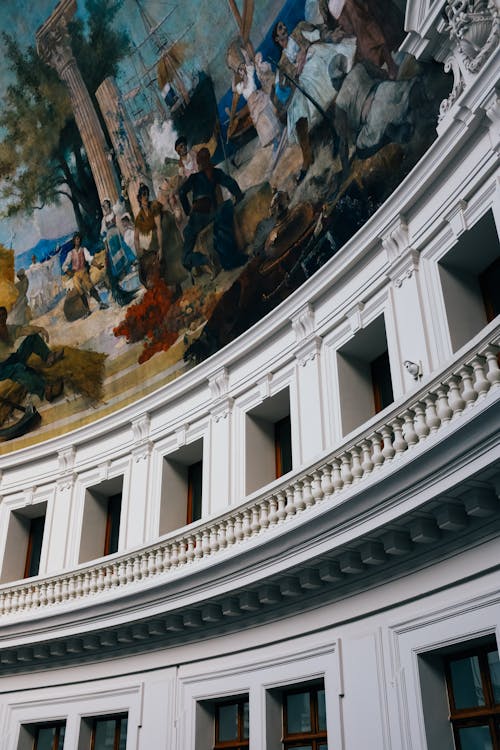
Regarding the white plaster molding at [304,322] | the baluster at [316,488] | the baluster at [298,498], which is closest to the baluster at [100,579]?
the baluster at [298,498]

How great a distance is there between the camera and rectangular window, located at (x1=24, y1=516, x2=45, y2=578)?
2042 centimetres

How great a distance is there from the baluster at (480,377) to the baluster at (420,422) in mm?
1024

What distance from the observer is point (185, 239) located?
19297mm

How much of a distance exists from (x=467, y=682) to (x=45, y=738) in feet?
34.8

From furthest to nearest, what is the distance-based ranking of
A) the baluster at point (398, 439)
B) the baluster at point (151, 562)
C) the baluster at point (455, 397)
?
the baluster at point (151, 562)
the baluster at point (398, 439)
the baluster at point (455, 397)

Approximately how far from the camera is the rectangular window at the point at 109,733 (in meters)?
15.3

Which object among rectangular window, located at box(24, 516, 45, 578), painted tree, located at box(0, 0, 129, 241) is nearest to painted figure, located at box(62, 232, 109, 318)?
painted tree, located at box(0, 0, 129, 241)

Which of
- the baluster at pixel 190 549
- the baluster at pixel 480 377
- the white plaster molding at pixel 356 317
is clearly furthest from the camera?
the baluster at pixel 190 549

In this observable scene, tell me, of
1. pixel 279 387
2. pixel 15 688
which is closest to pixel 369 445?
pixel 279 387

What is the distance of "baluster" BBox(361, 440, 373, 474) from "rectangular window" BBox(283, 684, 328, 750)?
362 cm

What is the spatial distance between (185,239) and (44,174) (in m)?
6.55

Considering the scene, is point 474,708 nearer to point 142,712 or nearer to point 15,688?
point 142,712

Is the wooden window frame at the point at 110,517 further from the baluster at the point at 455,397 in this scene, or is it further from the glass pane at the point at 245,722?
the baluster at the point at 455,397

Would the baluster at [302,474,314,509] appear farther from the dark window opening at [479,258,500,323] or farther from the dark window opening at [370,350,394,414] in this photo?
the dark window opening at [479,258,500,323]
